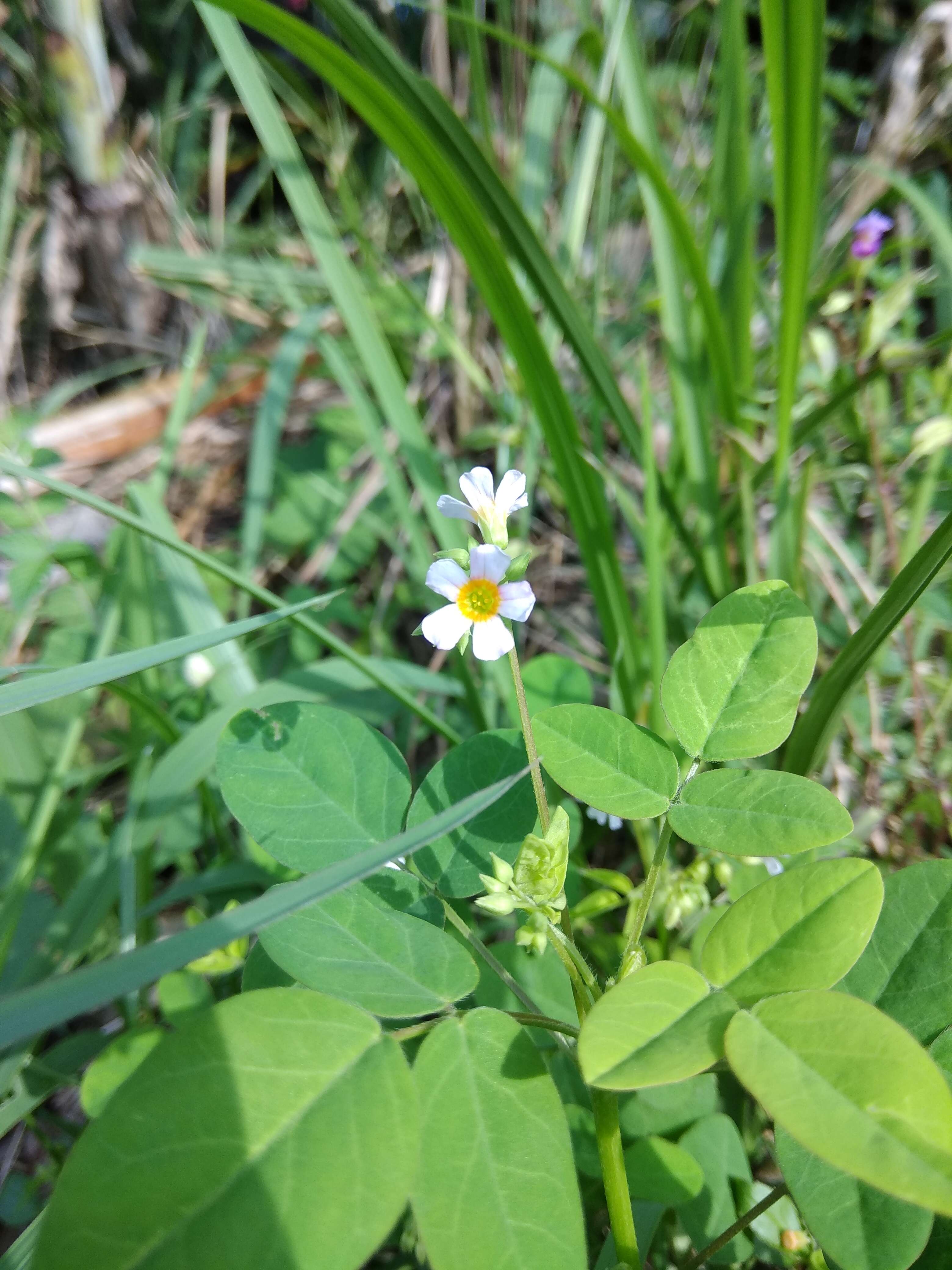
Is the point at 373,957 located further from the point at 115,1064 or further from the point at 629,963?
the point at 115,1064

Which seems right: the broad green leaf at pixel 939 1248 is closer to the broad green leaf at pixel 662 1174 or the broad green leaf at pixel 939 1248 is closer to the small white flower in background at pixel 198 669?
the broad green leaf at pixel 662 1174

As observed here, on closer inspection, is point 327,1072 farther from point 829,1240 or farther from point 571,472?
point 571,472

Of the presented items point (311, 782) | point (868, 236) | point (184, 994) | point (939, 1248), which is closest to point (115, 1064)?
point (184, 994)

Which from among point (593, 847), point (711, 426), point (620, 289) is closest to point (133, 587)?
point (593, 847)

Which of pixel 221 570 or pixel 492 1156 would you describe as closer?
pixel 492 1156

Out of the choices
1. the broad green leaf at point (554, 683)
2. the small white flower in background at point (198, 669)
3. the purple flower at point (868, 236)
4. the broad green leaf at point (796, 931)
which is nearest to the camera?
the broad green leaf at point (796, 931)

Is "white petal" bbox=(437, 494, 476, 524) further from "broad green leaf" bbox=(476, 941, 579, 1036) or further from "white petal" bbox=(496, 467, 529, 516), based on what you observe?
"broad green leaf" bbox=(476, 941, 579, 1036)

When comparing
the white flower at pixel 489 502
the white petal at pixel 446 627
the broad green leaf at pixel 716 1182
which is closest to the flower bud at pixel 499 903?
the white petal at pixel 446 627
